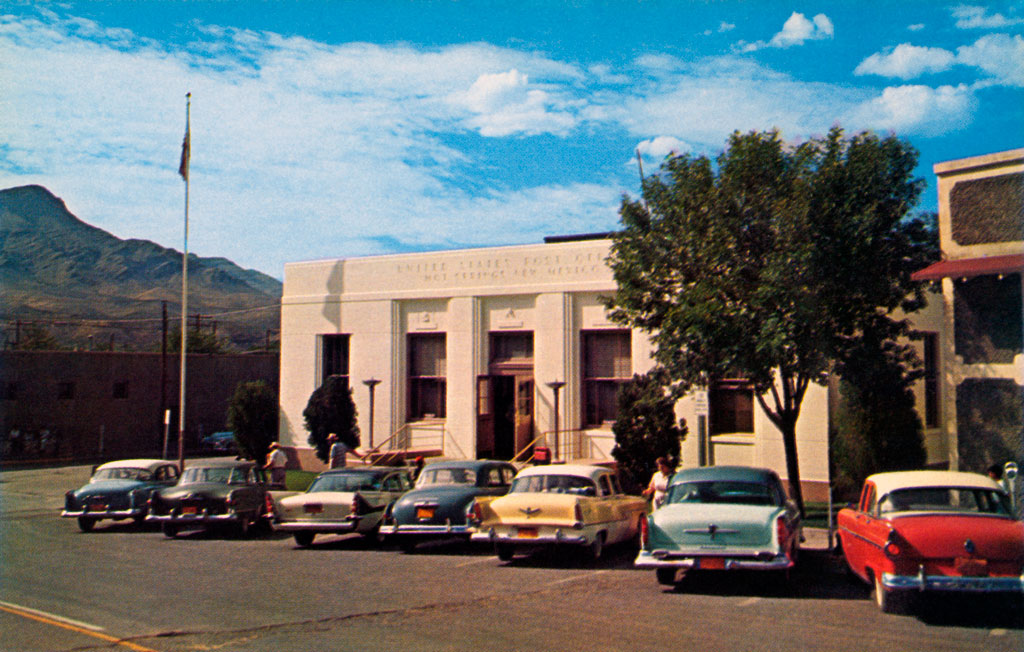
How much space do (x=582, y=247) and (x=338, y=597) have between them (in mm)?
15958

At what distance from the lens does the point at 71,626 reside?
8.67 m

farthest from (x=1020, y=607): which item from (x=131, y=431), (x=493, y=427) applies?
(x=131, y=431)

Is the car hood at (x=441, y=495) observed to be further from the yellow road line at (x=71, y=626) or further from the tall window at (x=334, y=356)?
the tall window at (x=334, y=356)

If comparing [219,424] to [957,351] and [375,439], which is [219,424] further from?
[957,351]

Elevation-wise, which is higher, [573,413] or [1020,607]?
[573,413]

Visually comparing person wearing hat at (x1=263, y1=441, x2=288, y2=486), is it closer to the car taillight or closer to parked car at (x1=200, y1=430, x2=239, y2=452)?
the car taillight

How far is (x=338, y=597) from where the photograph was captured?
1018 cm

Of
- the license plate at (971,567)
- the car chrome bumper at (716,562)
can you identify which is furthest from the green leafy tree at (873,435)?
the license plate at (971,567)

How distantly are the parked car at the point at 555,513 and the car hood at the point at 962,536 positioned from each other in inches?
179

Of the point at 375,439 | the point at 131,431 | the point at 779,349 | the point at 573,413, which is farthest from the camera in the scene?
the point at 131,431

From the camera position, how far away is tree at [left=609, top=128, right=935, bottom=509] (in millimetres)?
14242

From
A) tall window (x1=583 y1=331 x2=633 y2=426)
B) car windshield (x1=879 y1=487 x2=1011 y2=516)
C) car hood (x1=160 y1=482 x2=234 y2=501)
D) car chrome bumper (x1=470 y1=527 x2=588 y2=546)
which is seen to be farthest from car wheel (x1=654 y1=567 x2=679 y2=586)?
tall window (x1=583 y1=331 x2=633 y2=426)

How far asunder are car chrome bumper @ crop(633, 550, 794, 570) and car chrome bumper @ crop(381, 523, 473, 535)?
388 cm

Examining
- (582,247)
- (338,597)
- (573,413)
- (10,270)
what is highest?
(10,270)
